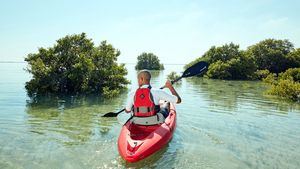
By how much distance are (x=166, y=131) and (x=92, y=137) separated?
8.50 feet

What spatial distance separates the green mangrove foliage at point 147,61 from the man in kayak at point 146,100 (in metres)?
73.5

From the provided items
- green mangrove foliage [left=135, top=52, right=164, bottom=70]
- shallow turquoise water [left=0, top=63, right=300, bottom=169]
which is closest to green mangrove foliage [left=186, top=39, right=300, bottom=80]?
shallow turquoise water [left=0, top=63, right=300, bottom=169]

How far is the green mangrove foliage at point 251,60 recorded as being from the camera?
43.1 metres

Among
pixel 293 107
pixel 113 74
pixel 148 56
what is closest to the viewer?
pixel 293 107

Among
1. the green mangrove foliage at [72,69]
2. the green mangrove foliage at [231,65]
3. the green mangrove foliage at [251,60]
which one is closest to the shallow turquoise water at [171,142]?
the green mangrove foliage at [72,69]

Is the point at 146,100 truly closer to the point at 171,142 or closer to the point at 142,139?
the point at 142,139

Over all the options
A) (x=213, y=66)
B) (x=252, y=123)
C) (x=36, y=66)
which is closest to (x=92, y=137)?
(x=252, y=123)

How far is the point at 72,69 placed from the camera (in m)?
19.3

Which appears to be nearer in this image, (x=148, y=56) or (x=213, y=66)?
(x=213, y=66)

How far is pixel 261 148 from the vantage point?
8.24 m

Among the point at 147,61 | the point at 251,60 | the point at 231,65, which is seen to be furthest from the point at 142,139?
the point at 147,61

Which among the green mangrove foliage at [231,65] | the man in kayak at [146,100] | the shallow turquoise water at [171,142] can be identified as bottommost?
the shallow turquoise water at [171,142]

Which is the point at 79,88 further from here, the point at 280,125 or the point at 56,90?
the point at 280,125

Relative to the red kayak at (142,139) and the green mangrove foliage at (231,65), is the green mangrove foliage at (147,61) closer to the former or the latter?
the green mangrove foliage at (231,65)
